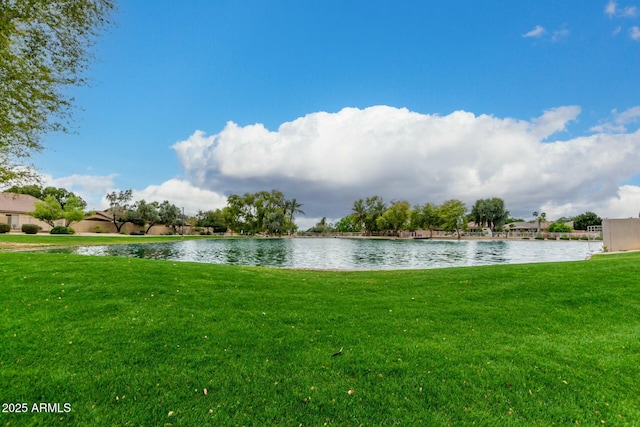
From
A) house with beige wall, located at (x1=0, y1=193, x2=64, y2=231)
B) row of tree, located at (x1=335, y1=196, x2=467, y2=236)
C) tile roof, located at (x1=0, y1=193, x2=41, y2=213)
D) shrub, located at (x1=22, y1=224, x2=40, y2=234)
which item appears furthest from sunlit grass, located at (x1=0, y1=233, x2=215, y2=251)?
row of tree, located at (x1=335, y1=196, x2=467, y2=236)

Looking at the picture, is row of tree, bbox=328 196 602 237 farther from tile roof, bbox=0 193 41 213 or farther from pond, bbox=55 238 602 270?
tile roof, bbox=0 193 41 213

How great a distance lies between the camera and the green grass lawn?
2.64 m

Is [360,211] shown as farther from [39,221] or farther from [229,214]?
[39,221]

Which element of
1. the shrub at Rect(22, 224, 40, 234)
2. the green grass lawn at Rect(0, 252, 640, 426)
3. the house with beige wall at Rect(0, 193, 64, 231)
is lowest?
the green grass lawn at Rect(0, 252, 640, 426)

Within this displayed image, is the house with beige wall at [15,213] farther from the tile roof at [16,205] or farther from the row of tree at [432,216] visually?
the row of tree at [432,216]

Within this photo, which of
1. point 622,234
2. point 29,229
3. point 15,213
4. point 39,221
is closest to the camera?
point 622,234

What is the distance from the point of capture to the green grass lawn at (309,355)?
2.64 metres

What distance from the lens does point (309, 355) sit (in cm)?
355

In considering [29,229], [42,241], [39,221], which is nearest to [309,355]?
[42,241]

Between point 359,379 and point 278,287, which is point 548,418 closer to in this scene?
point 359,379

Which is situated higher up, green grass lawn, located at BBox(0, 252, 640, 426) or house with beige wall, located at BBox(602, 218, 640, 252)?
house with beige wall, located at BBox(602, 218, 640, 252)

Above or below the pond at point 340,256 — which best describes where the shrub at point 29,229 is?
above

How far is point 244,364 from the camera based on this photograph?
331 cm

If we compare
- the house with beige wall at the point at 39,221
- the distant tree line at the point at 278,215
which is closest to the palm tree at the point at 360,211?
the distant tree line at the point at 278,215
